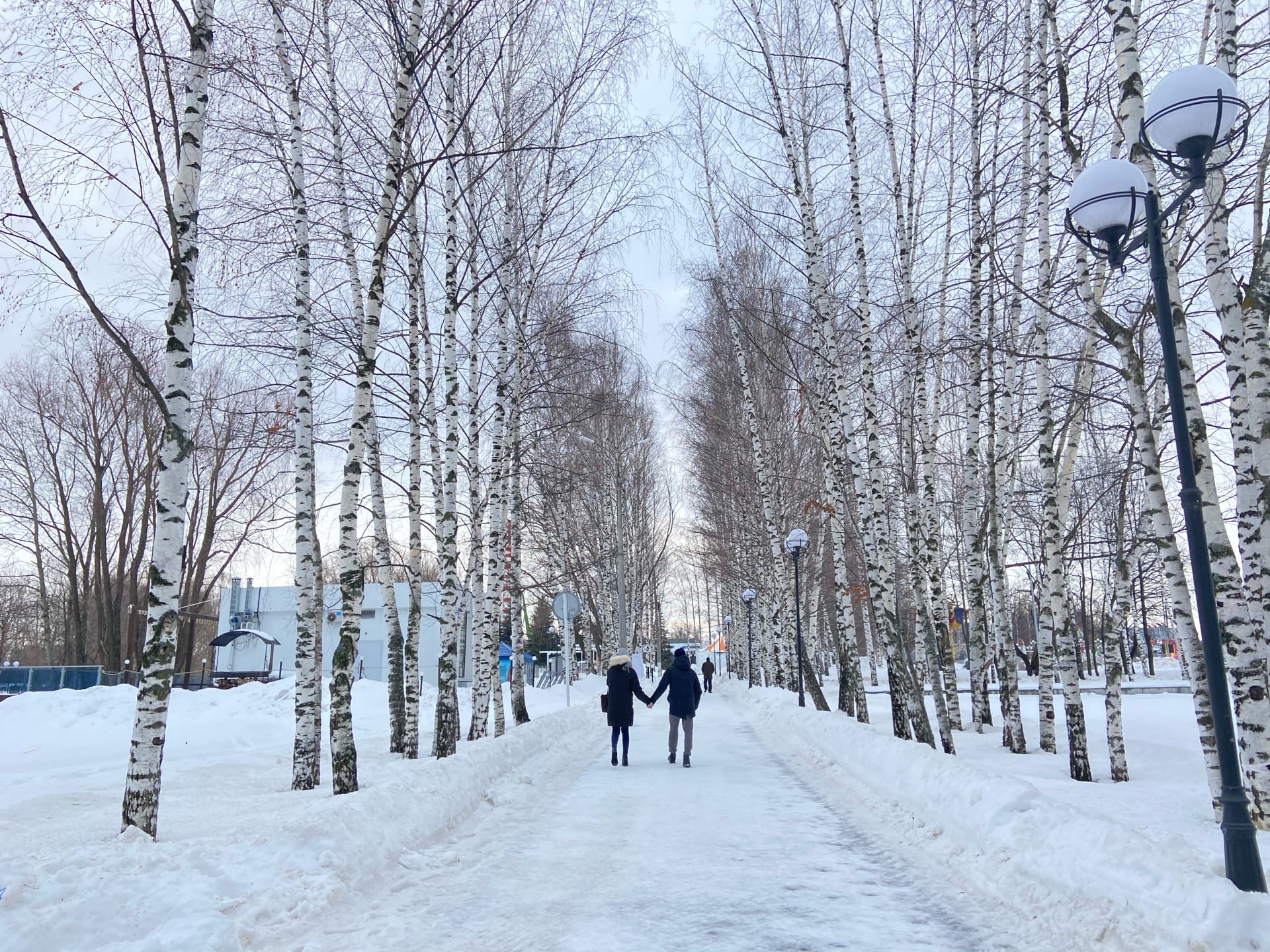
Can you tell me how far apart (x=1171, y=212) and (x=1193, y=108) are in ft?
1.92

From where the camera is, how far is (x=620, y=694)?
1234cm

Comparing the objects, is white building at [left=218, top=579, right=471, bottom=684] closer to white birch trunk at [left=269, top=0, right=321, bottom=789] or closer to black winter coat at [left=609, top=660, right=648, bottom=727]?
black winter coat at [left=609, top=660, right=648, bottom=727]

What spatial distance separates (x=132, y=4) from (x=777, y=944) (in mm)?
7912

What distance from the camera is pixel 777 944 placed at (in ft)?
14.2

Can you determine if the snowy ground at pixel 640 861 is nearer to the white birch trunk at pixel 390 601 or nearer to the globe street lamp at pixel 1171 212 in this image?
the globe street lamp at pixel 1171 212

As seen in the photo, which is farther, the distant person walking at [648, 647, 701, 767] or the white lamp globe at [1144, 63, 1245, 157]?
the distant person walking at [648, 647, 701, 767]

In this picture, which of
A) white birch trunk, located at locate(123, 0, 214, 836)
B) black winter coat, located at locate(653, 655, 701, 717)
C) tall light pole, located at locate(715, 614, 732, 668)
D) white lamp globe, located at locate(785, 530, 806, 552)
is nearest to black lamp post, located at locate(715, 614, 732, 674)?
tall light pole, located at locate(715, 614, 732, 668)

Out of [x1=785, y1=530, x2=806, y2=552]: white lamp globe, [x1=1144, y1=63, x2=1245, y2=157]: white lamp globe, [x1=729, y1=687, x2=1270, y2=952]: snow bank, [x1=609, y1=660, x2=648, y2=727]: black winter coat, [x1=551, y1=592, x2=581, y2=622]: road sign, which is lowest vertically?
[x1=729, y1=687, x2=1270, y2=952]: snow bank

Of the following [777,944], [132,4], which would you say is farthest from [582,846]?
[132,4]

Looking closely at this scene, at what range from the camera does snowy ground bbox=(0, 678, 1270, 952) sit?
4.30m

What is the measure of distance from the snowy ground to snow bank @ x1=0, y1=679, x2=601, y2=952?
0.07 feet

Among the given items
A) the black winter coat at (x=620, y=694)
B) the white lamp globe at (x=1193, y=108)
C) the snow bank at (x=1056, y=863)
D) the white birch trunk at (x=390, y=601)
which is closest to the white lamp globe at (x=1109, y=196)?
the white lamp globe at (x=1193, y=108)

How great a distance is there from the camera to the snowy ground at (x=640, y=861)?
4305 millimetres

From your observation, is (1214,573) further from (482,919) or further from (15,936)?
(15,936)
